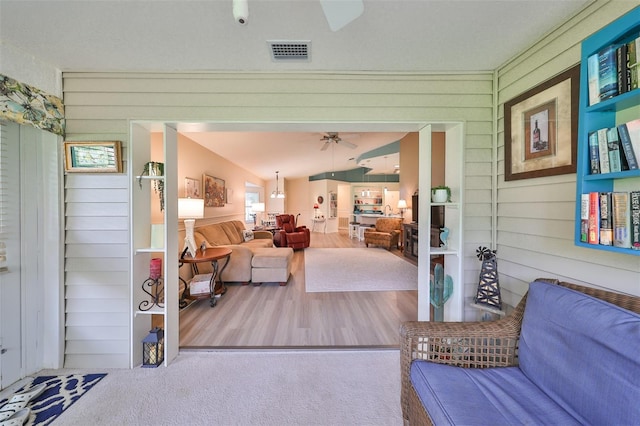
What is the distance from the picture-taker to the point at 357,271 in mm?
4824

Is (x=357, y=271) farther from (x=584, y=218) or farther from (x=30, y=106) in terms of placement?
(x=30, y=106)

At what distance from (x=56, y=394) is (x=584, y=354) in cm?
312

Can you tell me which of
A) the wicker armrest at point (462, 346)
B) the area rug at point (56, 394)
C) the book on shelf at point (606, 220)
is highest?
the book on shelf at point (606, 220)

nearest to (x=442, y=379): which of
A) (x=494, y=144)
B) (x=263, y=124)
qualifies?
(x=494, y=144)

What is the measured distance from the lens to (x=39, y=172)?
1.91 m

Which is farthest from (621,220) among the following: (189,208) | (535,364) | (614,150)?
(189,208)

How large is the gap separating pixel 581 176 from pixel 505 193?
2.42ft

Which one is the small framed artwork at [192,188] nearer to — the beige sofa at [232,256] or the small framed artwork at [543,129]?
the beige sofa at [232,256]

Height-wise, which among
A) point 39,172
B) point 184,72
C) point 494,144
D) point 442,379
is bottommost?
point 442,379

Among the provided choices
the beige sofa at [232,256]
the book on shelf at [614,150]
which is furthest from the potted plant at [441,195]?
the beige sofa at [232,256]

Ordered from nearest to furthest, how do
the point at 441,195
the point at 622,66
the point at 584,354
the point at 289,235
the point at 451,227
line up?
the point at 584,354
the point at 622,66
the point at 441,195
the point at 451,227
the point at 289,235

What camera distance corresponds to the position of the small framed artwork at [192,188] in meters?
3.78

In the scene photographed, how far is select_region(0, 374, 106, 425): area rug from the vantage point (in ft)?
4.95

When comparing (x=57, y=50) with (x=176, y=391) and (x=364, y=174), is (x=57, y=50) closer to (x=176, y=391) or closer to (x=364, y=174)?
(x=176, y=391)
